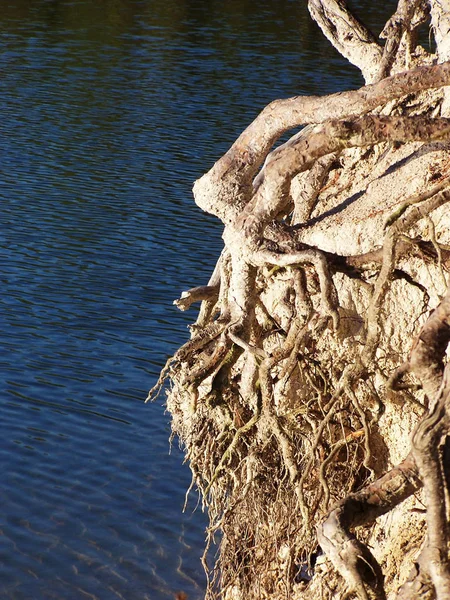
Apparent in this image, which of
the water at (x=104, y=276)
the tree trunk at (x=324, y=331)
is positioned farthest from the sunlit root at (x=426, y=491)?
the water at (x=104, y=276)

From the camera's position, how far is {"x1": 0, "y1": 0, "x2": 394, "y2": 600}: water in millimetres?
10188

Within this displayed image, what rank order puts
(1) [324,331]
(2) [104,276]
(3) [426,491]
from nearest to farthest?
(3) [426,491], (1) [324,331], (2) [104,276]

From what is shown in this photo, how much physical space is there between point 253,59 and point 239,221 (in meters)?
30.0

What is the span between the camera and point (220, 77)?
32.1 m

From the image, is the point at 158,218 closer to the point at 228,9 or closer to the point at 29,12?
the point at 29,12

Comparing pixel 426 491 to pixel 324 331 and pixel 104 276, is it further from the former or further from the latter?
pixel 104 276

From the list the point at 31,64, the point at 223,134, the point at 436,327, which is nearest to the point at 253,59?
the point at 31,64

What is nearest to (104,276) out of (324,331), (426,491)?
(324,331)

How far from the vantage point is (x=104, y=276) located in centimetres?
1648

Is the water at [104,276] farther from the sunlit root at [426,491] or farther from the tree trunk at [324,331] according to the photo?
the sunlit root at [426,491]

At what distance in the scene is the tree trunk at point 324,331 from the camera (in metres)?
5.66

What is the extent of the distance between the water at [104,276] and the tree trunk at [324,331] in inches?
108

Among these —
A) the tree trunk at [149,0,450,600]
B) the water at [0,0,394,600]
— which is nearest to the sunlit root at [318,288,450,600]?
the tree trunk at [149,0,450,600]

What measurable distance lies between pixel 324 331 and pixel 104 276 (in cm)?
997
